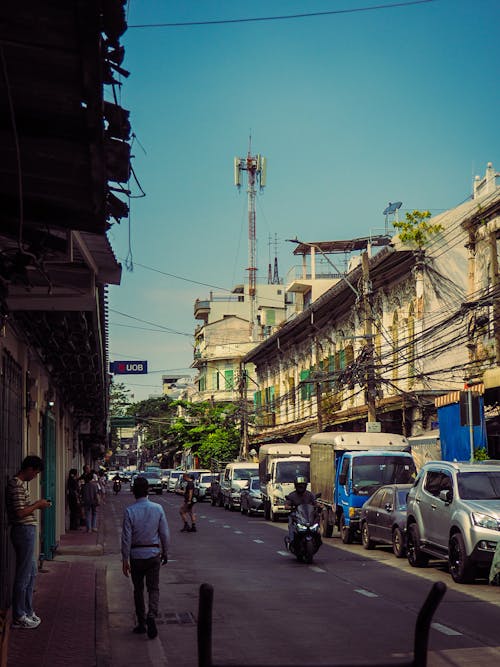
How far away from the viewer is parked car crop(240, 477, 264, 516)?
43.6 metres

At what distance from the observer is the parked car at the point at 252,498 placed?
143 feet

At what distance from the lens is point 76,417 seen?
134ft

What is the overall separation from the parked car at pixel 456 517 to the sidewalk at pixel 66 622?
5709mm

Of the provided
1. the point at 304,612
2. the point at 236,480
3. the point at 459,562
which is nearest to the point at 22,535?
the point at 304,612

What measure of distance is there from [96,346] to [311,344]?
131 feet

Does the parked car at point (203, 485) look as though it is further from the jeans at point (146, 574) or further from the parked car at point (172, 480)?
the jeans at point (146, 574)

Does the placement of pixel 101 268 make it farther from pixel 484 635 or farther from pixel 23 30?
pixel 23 30

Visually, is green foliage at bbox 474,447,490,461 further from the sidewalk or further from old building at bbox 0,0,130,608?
old building at bbox 0,0,130,608

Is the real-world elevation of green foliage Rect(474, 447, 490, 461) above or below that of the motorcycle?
above

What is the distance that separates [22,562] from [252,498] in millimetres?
32488

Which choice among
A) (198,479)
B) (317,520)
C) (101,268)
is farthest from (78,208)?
Answer: (198,479)

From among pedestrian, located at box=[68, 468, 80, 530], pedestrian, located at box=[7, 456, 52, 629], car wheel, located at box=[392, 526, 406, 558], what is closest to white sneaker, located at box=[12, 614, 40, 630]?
pedestrian, located at box=[7, 456, 52, 629]

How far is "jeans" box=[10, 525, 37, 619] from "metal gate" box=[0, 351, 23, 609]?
282 millimetres

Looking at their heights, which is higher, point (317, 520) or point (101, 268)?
point (101, 268)
